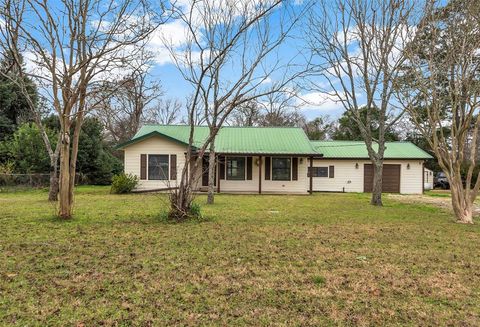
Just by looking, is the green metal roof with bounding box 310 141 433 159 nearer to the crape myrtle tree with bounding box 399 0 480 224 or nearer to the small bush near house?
the small bush near house

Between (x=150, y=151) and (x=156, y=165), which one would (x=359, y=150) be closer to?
(x=156, y=165)

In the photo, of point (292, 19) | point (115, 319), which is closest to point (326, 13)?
point (292, 19)

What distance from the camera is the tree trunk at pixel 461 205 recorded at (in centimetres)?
888

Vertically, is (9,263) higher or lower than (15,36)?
lower

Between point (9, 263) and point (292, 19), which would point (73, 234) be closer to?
point (9, 263)

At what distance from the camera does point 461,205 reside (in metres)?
8.98

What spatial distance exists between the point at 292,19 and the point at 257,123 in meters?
30.0

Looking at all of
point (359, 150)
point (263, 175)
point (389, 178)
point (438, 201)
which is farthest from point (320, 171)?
point (438, 201)

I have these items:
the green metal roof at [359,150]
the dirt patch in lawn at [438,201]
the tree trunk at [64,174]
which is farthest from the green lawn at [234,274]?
the green metal roof at [359,150]

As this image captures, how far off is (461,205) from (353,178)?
42.0 feet

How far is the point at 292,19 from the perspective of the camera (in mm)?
7895

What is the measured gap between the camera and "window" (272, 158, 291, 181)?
19.1m

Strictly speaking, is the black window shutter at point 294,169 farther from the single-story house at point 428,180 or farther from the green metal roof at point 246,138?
the single-story house at point 428,180

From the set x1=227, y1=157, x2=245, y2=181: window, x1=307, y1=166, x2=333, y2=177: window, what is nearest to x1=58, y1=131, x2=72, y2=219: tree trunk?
x1=227, y1=157, x2=245, y2=181: window
